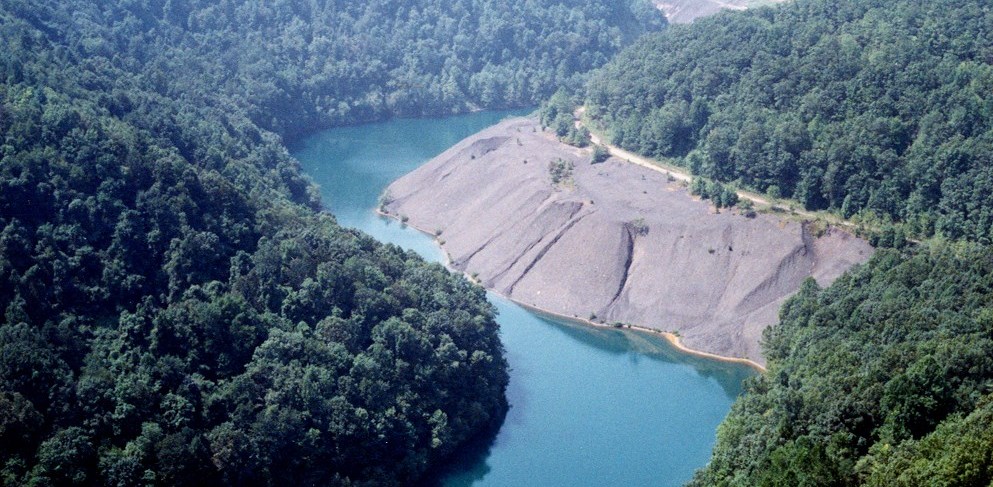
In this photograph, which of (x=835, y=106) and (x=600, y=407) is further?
(x=835, y=106)

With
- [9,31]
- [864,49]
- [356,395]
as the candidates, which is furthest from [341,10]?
[356,395]

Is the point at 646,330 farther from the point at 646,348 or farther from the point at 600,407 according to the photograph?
the point at 600,407

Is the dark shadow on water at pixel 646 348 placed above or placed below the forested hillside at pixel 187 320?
below

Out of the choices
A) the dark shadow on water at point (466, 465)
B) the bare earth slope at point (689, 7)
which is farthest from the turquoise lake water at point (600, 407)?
the bare earth slope at point (689, 7)

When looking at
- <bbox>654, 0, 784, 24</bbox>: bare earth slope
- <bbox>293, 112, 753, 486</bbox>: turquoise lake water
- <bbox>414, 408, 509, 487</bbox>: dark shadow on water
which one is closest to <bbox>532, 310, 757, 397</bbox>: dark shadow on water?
<bbox>293, 112, 753, 486</bbox>: turquoise lake water

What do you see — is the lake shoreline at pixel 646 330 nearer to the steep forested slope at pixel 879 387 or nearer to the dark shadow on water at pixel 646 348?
the dark shadow on water at pixel 646 348

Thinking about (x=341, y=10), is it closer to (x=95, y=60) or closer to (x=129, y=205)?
(x=95, y=60)

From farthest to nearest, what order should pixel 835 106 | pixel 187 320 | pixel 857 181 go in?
pixel 835 106
pixel 857 181
pixel 187 320

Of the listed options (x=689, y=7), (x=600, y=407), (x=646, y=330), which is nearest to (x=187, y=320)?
(x=600, y=407)
